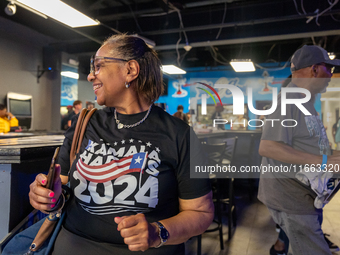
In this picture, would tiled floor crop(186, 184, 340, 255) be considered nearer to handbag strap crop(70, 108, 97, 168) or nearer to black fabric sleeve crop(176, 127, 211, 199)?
Result: black fabric sleeve crop(176, 127, 211, 199)

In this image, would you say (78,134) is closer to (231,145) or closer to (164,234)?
(164,234)

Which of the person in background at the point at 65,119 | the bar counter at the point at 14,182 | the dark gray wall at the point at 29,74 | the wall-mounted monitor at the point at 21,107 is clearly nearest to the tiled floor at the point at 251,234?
the bar counter at the point at 14,182

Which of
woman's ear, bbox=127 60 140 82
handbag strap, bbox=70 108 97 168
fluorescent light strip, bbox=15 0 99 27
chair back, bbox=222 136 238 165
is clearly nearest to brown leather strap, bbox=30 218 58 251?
handbag strap, bbox=70 108 97 168

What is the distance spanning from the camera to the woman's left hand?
0.72 meters

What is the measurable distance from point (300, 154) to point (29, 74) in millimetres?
7593

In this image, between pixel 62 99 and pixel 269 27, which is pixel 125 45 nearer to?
pixel 269 27

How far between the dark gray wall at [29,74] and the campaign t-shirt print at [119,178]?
6.52 metres

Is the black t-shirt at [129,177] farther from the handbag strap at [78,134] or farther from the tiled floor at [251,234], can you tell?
the tiled floor at [251,234]

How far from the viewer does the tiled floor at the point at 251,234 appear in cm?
270

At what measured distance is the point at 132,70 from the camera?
46.8 inches

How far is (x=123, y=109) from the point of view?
1.22 m

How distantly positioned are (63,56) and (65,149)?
308 inches

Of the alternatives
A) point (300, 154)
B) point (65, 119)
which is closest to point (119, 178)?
point (300, 154)

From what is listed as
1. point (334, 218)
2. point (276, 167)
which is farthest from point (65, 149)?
point (334, 218)
